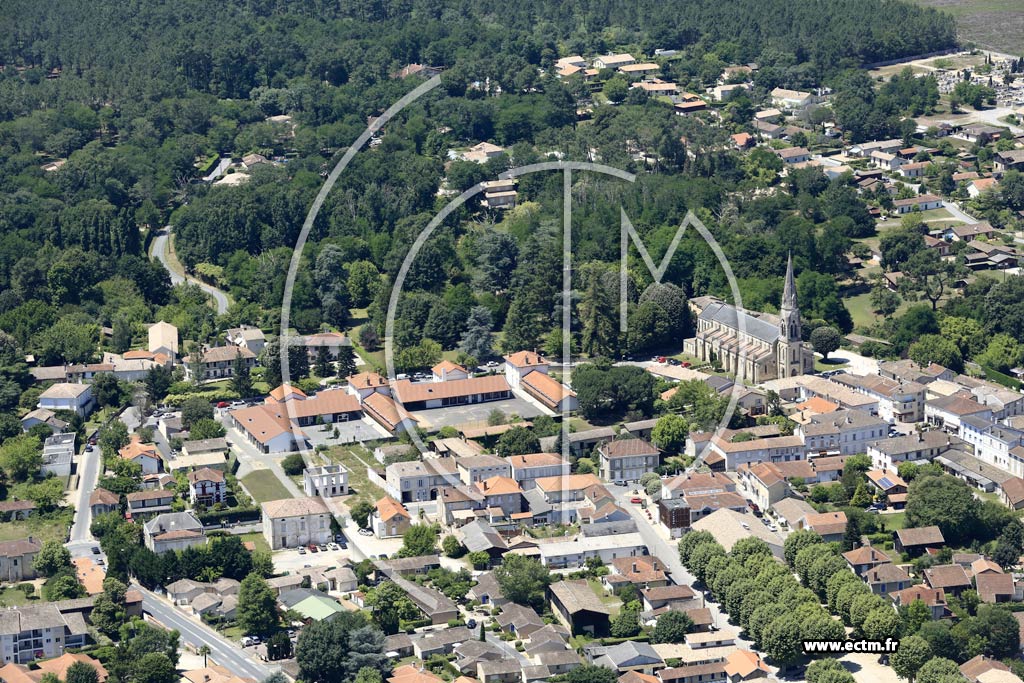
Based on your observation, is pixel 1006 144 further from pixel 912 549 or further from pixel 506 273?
pixel 912 549

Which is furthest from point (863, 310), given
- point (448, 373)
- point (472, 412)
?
point (472, 412)

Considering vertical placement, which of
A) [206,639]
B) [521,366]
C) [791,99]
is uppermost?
[791,99]

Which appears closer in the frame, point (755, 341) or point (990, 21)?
point (755, 341)

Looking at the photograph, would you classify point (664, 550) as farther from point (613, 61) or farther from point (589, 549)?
point (613, 61)

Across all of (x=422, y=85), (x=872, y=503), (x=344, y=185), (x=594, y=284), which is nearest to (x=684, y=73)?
(x=422, y=85)

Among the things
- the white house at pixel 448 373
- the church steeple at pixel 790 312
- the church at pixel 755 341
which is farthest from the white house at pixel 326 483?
the church steeple at pixel 790 312

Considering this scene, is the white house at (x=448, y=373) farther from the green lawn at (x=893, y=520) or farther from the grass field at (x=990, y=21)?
the grass field at (x=990, y=21)

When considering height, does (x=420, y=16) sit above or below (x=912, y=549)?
above
